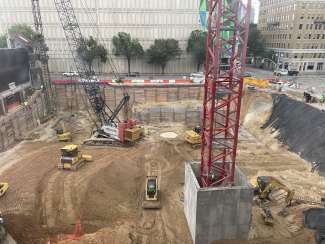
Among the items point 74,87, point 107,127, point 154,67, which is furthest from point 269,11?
point 107,127

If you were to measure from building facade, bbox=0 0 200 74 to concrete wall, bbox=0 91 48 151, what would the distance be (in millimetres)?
23952

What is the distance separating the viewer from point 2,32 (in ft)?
215

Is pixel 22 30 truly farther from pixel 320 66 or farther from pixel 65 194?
pixel 320 66

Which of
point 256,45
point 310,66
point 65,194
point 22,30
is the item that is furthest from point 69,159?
point 310,66

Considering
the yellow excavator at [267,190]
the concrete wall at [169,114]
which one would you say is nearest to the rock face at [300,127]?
the yellow excavator at [267,190]

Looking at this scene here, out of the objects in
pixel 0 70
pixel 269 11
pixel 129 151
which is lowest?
pixel 129 151

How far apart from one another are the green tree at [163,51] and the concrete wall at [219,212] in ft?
155

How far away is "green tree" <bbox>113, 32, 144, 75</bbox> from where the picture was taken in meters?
59.1

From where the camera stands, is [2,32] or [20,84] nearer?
[20,84]

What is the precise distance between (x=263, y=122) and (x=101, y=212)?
88.8 ft

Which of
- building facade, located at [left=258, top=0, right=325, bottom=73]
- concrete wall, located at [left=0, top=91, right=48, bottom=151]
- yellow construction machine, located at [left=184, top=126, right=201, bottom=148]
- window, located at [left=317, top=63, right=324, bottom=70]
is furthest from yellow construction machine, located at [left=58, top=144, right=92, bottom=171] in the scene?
window, located at [left=317, top=63, right=324, bottom=70]

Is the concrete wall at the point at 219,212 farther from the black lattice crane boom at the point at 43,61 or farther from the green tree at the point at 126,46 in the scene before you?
the green tree at the point at 126,46

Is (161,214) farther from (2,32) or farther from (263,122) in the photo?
(2,32)

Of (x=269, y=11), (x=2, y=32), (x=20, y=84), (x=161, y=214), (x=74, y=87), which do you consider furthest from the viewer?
(x=269, y=11)
